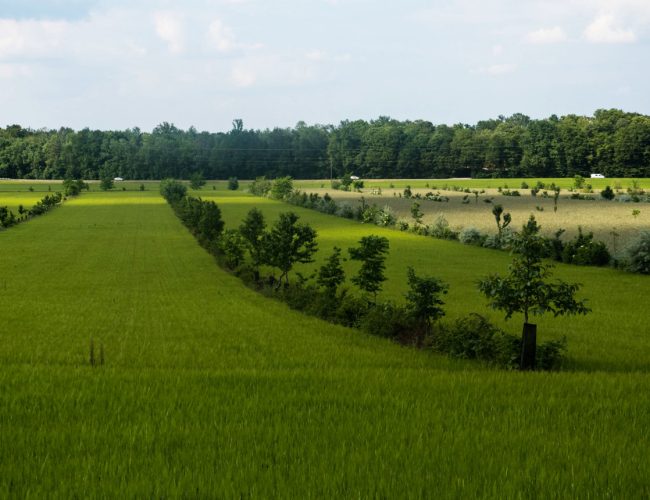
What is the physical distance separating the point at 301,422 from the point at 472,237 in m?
55.6

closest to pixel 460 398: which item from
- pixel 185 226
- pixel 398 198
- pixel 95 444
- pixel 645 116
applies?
→ pixel 95 444

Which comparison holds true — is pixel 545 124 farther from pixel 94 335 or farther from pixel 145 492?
pixel 145 492

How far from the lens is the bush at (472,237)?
64.7m

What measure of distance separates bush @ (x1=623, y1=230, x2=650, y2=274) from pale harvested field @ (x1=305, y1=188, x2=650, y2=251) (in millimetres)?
7340

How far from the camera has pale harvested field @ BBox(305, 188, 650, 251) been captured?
69844 mm

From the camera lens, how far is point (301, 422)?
12.2m

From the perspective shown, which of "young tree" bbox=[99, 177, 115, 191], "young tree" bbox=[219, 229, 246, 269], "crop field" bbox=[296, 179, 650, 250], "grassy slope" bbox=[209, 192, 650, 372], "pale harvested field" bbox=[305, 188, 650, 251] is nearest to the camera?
"grassy slope" bbox=[209, 192, 650, 372]

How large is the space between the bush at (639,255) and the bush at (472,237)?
60.4 ft

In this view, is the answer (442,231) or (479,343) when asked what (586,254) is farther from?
(479,343)

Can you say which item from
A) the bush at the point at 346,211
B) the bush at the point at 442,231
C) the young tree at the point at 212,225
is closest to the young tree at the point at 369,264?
the young tree at the point at 212,225

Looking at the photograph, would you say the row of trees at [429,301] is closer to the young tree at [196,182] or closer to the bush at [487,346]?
the bush at [487,346]

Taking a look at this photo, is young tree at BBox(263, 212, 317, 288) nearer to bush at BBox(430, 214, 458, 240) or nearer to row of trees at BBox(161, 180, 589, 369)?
row of trees at BBox(161, 180, 589, 369)

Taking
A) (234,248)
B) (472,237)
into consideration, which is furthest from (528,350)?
(472,237)

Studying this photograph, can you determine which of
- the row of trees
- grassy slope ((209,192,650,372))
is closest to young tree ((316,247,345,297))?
the row of trees
